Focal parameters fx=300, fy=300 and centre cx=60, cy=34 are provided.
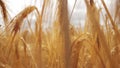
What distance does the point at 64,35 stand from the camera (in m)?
1.12

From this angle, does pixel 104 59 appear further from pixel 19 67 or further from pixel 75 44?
pixel 19 67

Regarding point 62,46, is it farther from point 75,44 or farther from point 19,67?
point 19,67

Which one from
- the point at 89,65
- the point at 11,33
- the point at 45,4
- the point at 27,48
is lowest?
the point at 89,65

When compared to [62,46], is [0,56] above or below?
below

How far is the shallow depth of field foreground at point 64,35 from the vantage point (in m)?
1.16

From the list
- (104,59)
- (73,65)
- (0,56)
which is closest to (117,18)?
(104,59)

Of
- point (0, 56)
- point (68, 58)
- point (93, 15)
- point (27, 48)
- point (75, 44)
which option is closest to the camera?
point (68, 58)

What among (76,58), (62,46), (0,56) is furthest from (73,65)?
(0,56)

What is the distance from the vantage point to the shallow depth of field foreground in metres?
1.16

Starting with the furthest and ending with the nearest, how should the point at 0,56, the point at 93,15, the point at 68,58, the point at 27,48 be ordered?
the point at 0,56 → the point at 27,48 → the point at 93,15 → the point at 68,58

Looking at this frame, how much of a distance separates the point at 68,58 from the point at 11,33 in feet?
1.42

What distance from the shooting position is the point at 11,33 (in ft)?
4.81

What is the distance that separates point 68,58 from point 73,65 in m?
0.30

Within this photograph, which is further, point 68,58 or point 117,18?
point 117,18
